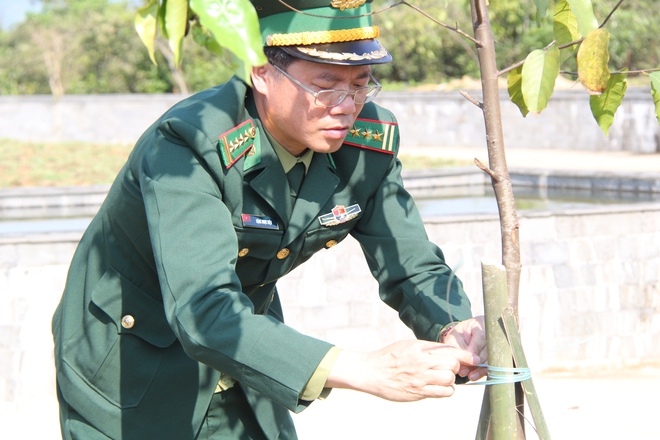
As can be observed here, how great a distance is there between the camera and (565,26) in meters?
1.95

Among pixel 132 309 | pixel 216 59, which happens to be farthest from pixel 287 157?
pixel 216 59

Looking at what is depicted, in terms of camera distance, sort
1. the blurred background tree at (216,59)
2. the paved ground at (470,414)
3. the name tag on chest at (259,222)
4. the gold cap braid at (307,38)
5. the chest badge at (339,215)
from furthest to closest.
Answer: the blurred background tree at (216,59) → the paved ground at (470,414) → the chest badge at (339,215) → the name tag on chest at (259,222) → the gold cap braid at (307,38)

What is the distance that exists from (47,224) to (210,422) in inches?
334

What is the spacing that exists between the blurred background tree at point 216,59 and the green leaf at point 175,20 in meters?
19.0

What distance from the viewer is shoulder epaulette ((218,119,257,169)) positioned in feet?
7.00

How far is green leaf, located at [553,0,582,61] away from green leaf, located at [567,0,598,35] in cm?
16

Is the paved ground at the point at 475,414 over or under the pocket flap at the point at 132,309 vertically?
under

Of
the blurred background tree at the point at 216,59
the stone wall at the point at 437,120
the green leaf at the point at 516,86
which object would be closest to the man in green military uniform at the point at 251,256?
the green leaf at the point at 516,86

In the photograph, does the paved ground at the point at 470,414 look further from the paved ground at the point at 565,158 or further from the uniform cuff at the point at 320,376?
the paved ground at the point at 565,158

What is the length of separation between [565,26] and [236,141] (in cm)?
76

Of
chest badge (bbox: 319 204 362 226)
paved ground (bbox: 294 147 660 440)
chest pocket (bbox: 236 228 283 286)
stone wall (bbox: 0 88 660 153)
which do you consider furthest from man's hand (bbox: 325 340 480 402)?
stone wall (bbox: 0 88 660 153)

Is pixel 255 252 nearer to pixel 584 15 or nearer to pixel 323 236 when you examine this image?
pixel 323 236

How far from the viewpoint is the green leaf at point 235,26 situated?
1217 millimetres

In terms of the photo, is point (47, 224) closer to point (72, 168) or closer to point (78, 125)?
point (72, 168)
